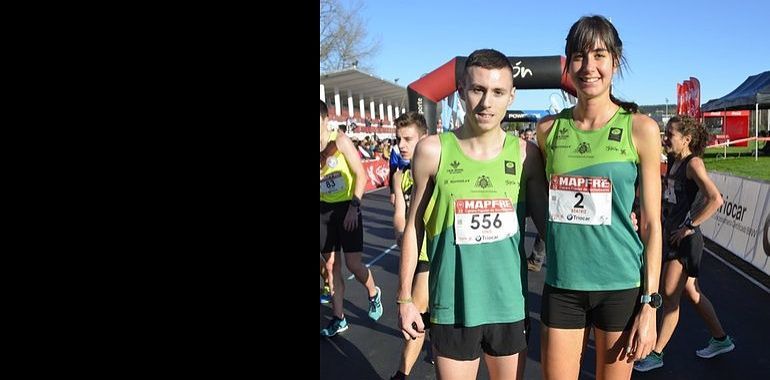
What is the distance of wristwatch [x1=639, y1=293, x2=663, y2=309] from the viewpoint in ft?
6.87

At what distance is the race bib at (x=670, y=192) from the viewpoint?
3.92 m

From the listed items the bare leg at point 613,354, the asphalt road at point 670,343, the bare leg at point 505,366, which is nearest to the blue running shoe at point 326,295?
the asphalt road at point 670,343

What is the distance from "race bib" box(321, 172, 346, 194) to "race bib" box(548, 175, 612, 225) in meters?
2.66

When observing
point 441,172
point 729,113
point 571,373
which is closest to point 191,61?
point 441,172

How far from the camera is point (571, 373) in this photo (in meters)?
2.21

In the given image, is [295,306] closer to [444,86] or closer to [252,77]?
[252,77]

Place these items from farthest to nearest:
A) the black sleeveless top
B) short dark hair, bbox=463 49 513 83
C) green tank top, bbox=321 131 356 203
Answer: green tank top, bbox=321 131 356 203
the black sleeveless top
short dark hair, bbox=463 49 513 83

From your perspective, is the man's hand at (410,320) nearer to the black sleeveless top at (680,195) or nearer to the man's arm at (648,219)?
the man's arm at (648,219)

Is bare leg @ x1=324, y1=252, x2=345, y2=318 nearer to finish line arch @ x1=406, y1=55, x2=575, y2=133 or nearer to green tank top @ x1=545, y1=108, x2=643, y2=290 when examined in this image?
green tank top @ x1=545, y1=108, x2=643, y2=290

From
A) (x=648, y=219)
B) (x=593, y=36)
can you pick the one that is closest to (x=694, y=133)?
(x=648, y=219)

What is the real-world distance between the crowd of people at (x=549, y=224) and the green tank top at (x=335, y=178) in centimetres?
241

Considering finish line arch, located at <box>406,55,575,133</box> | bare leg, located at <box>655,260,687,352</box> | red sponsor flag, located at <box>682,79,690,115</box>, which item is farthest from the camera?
red sponsor flag, located at <box>682,79,690,115</box>

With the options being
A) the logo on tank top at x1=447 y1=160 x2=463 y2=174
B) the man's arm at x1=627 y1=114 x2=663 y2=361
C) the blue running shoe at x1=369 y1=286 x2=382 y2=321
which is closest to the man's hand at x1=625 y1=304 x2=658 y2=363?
the man's arm at x1=627 y1=114 x2=663 y2=361

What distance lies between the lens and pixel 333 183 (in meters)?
4.64
